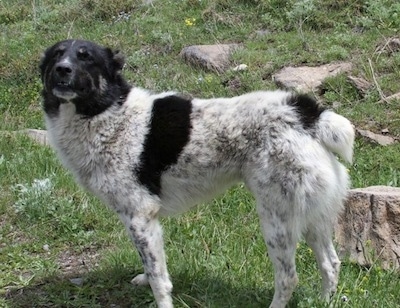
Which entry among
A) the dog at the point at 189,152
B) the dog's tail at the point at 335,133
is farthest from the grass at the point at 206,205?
the dog's tail at the point at 335,133

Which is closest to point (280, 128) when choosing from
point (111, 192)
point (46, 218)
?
point (111, 192)

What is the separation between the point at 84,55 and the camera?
14.5ft

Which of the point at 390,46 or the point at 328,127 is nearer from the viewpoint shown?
the point at 328,127

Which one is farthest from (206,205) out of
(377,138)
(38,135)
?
(38,135)

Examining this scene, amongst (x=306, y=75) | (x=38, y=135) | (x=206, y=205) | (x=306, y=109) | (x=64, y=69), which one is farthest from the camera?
(x=306, y=75)

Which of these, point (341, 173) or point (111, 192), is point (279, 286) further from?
point (111, 192)

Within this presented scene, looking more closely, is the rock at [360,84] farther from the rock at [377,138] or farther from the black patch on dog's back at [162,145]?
the black patch on dog's back at [162,145]

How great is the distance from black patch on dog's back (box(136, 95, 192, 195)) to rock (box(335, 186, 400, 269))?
1.50 m

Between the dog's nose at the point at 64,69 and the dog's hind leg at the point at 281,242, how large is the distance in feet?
4.77

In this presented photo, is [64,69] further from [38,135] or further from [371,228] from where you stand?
[38,135]

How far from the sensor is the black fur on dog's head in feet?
14.0

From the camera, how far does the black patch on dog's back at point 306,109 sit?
4.05 m

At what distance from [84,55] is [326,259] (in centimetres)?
207

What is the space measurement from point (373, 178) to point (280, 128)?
2497mm
